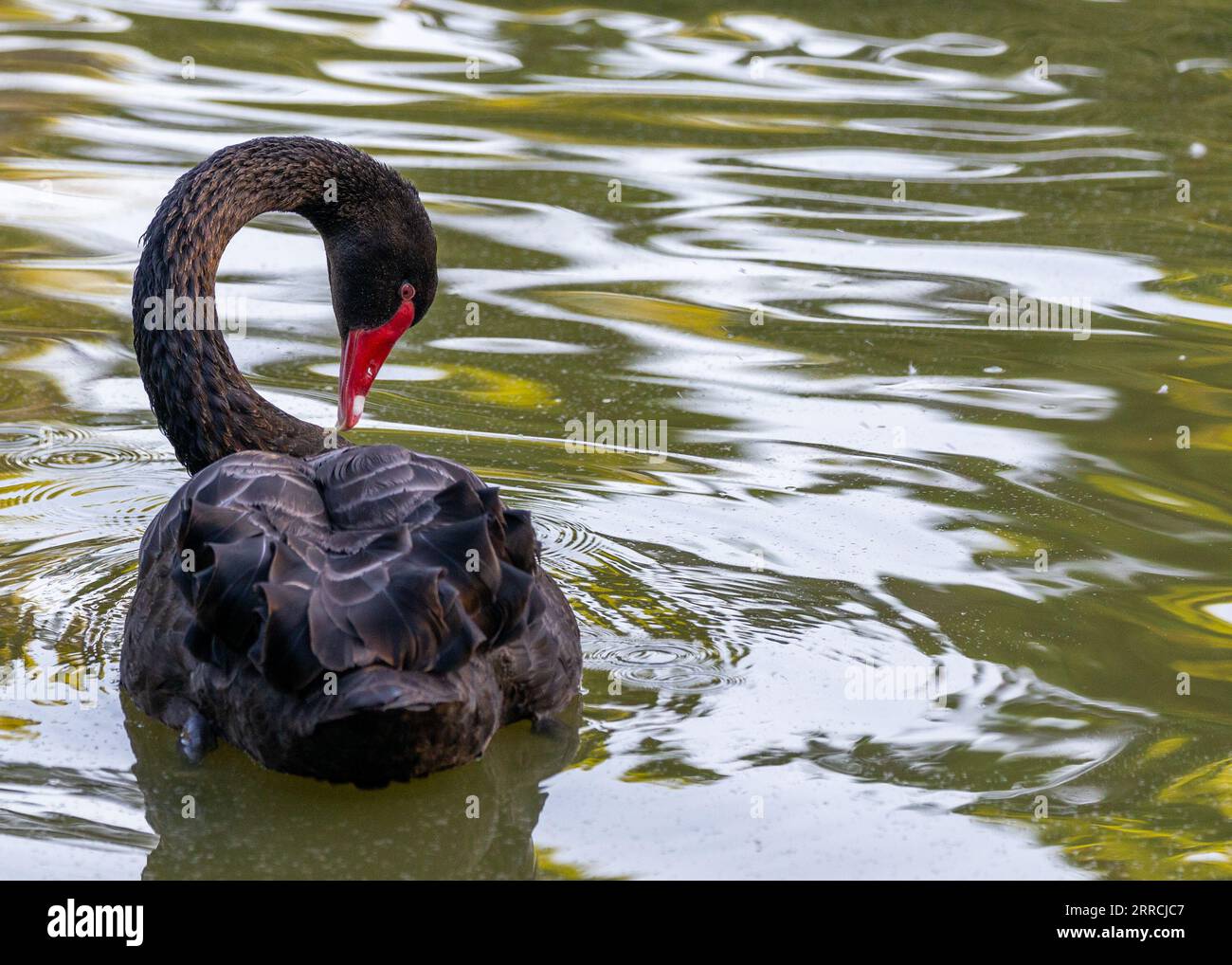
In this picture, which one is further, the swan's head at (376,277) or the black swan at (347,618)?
the swan's head at (376,277)

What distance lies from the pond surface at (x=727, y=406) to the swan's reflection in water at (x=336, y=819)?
0.04 feet

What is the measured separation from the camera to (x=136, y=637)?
4230 millimetres

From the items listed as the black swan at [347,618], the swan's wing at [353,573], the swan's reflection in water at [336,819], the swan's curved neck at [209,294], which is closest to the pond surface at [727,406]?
the swan's reflection in water at [336,819]

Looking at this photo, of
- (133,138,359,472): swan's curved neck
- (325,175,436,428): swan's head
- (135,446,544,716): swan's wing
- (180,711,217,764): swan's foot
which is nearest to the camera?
(135,446,544,716): swan's wing

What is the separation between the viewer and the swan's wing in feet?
11.7

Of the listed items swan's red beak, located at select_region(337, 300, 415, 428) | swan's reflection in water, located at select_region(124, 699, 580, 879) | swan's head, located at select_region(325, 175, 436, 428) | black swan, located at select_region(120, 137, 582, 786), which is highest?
swan's head, located at select_region(325, 175, 436, 428)

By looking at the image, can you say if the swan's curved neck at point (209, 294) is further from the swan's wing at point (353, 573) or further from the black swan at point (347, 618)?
the swan's wing at point (353, 573)

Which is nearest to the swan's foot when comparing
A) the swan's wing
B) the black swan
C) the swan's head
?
the black swan

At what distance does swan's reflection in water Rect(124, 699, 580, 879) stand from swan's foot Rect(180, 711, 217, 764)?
0.02 meters

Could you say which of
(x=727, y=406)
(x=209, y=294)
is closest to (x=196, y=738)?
(x=209, y=294)

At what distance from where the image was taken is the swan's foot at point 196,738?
3996 millimetres

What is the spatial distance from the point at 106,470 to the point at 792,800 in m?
2.94

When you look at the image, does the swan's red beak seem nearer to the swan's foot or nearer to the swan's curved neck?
the swan's curved neck

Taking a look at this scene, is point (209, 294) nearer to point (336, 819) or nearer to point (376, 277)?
point (376, 277)
